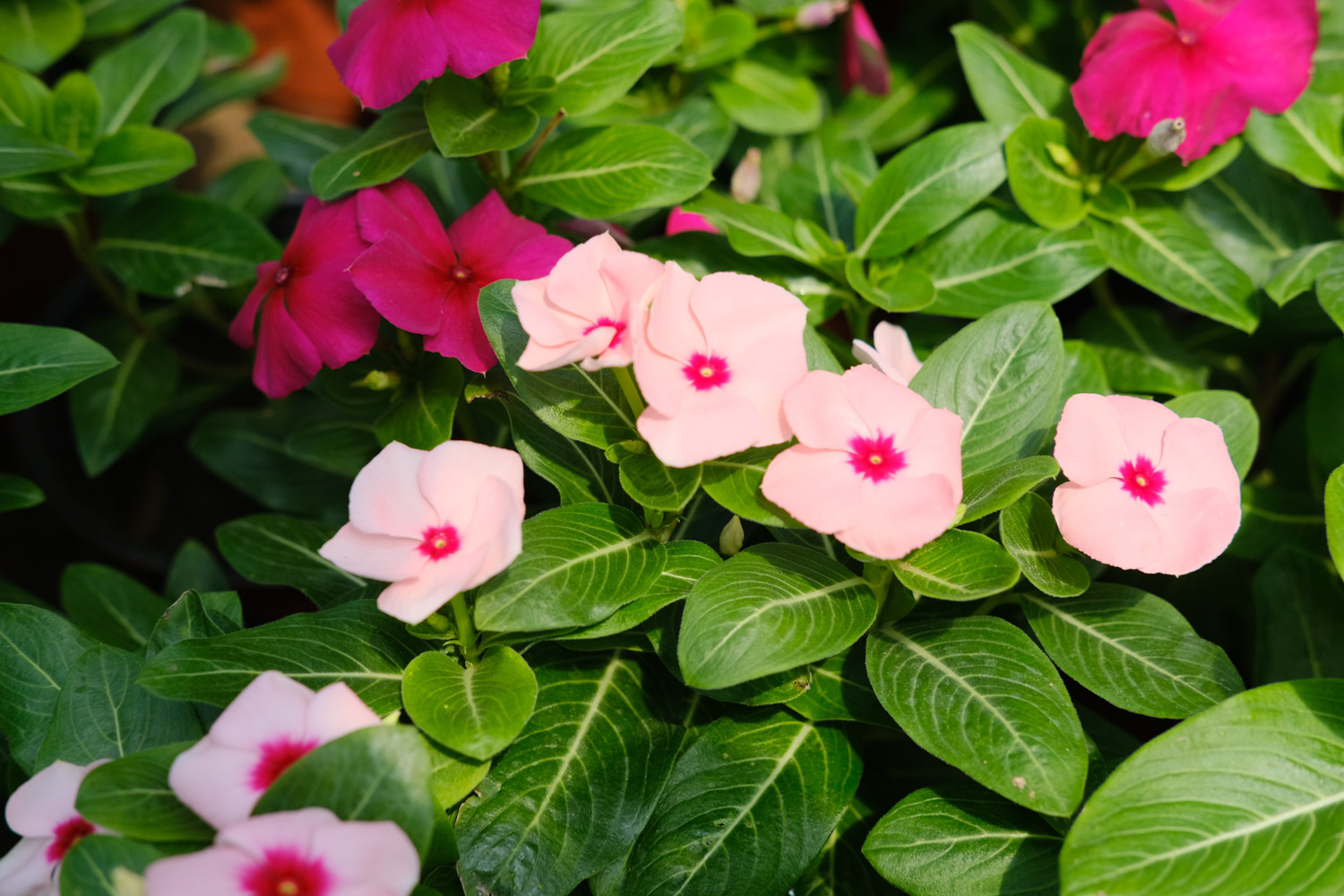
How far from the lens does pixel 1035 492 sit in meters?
0.90

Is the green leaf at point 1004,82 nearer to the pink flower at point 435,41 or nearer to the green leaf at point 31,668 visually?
the pink flower at point 435,41

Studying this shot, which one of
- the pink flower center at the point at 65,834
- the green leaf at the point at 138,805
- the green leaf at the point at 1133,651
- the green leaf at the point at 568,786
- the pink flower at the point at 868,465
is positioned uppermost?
the pink flower at the point at 868,465

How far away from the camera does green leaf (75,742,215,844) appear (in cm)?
68

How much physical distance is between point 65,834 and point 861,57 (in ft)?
4.50

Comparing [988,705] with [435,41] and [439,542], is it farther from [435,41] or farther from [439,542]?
[435,41]

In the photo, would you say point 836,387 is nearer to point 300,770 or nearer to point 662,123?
point 300,770

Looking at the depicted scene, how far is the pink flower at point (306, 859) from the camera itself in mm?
604

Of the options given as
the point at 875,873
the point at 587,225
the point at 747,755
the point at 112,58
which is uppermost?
the point at 112,58

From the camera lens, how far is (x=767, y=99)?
150cm

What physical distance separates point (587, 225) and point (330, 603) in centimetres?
52

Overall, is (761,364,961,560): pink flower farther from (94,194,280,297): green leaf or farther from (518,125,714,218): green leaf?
(94,194,280,297): green leaf

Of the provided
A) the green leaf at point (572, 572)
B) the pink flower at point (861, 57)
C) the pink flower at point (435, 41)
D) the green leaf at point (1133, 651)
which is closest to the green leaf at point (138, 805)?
the green leaf at point (572, 572)

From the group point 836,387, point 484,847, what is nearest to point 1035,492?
point 836,387

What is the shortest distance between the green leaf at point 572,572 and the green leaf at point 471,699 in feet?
0.16
